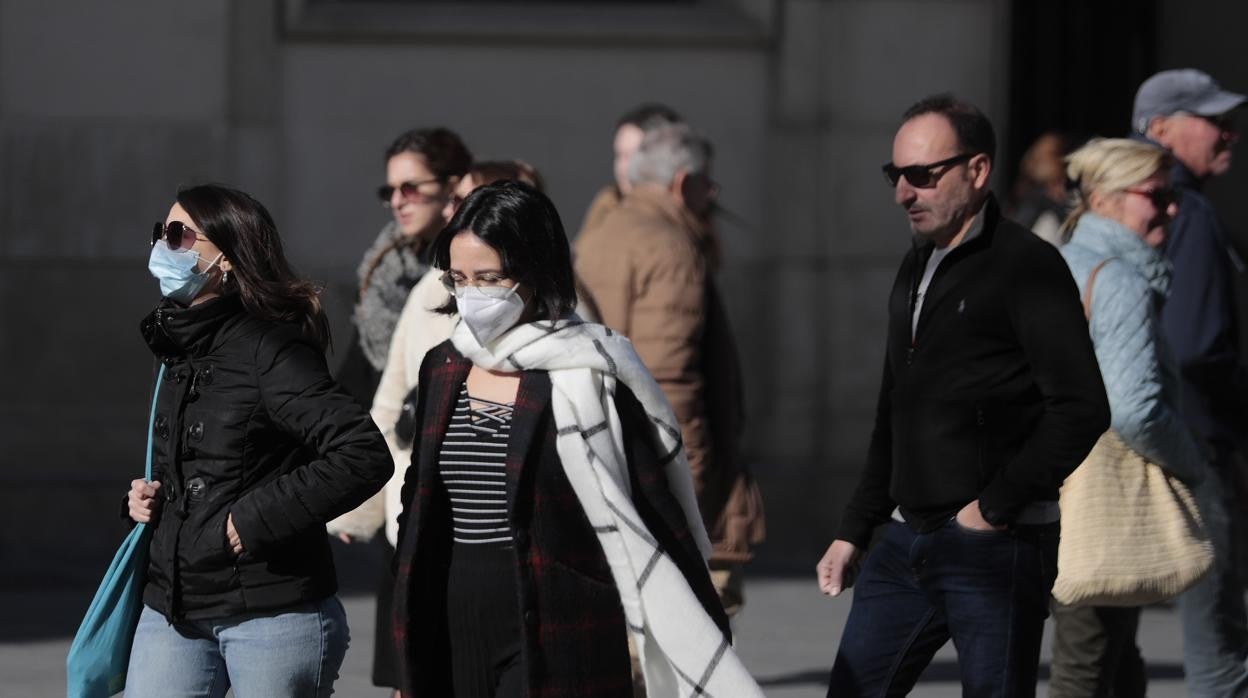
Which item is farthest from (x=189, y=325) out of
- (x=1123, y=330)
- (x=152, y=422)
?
(x=1123, y=330)

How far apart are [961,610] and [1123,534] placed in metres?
1.00

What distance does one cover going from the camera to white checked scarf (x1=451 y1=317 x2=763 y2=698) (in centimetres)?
401

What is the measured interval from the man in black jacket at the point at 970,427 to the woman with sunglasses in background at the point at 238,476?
1.16m

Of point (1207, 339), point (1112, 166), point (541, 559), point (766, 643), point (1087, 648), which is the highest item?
point (1112, 166)

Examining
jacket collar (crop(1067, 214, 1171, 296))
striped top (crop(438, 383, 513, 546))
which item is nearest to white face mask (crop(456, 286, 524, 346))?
striped top (crop(438, 383, 513, 546))

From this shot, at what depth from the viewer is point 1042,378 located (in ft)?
13.9

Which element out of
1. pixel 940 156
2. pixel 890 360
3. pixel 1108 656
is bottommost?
pixel 1108 656

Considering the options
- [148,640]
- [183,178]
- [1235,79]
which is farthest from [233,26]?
[148,640]

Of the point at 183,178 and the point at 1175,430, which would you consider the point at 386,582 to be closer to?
the point at 1175,430

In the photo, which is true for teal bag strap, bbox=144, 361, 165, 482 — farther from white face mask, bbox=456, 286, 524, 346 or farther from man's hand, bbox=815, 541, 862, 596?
man's hand, bbox=815, 541, 862, 596

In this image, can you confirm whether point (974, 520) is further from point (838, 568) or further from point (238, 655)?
point (238, 655)

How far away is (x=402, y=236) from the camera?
6.17m

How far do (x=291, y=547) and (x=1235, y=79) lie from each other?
8250 millimetres

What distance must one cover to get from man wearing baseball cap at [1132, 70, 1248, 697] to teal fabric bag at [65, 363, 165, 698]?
298 cm
